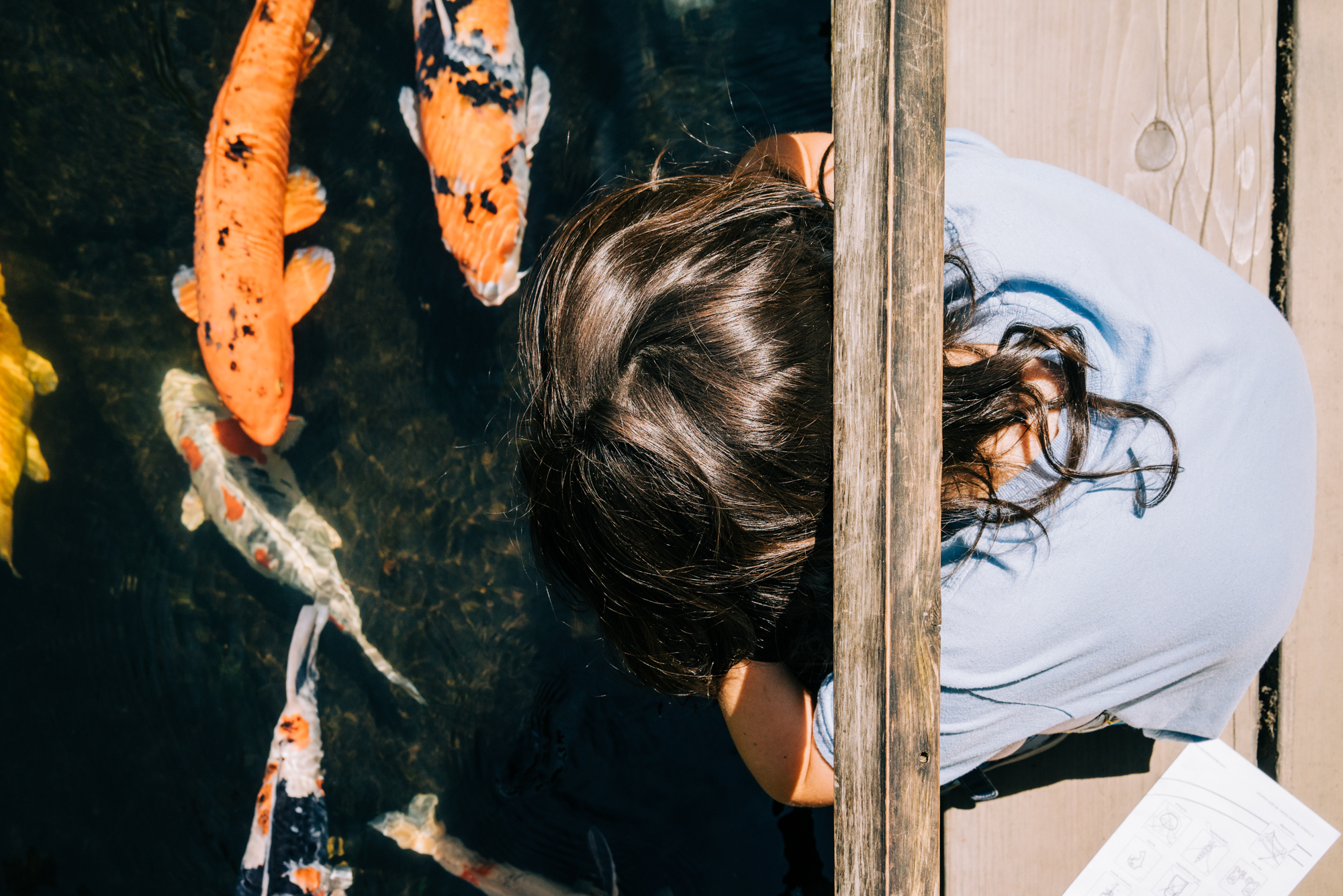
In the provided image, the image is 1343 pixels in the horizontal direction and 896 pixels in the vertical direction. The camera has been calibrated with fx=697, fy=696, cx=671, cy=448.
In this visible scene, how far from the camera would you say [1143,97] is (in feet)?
6.62

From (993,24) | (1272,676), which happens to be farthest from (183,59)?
(1272,676)

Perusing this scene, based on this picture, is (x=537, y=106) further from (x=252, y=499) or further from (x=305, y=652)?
(x=305, y=652)

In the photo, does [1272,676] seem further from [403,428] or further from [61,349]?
[61,349]

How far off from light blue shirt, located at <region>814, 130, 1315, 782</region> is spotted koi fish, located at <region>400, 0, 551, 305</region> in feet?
5.72

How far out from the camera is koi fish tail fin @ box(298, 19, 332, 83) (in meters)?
2.77

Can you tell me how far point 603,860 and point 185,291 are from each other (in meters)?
2.82

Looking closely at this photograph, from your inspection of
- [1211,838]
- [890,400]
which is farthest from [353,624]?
[1211,838]

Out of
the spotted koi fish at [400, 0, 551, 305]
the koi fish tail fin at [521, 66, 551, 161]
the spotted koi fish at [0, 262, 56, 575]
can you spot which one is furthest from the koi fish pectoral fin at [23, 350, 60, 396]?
the koi fish tail fin at [521, 66, 551, 161]

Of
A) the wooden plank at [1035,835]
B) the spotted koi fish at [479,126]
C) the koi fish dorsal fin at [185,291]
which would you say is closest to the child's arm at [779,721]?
the wooden plank at [1035,835]

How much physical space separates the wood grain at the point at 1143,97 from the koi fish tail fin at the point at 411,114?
6.36ft

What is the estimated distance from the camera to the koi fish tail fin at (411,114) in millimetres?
2727

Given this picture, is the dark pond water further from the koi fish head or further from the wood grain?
the wood grain

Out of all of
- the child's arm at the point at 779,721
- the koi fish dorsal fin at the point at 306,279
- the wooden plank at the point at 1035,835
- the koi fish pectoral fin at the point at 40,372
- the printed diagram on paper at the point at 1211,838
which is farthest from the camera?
the koi fish pectoral fin at the point at 40,372

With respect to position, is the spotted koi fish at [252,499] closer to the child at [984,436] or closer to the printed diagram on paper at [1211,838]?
the child at [984,436]
